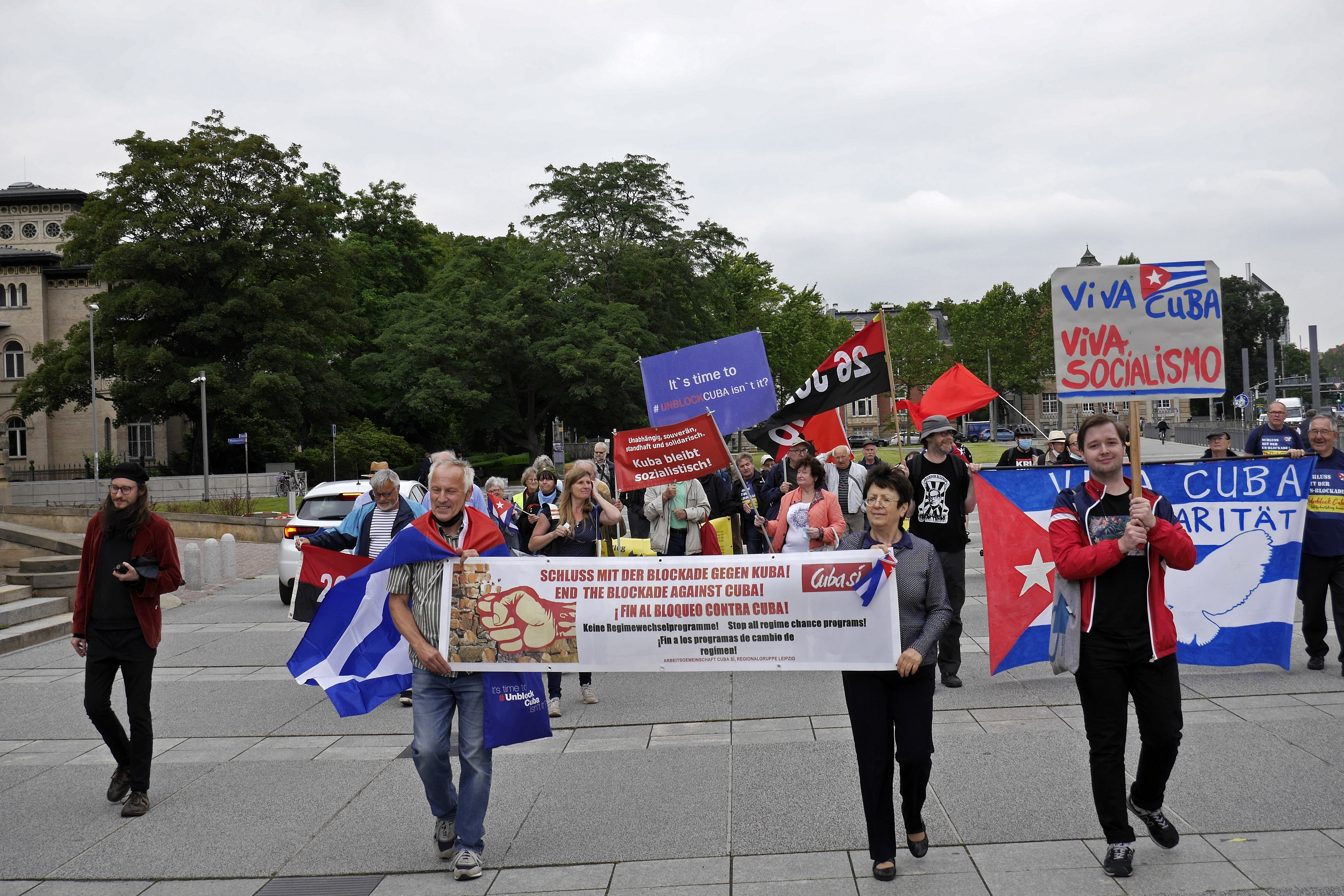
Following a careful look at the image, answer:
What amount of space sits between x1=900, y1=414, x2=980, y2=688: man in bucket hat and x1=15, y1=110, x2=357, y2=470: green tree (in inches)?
1465

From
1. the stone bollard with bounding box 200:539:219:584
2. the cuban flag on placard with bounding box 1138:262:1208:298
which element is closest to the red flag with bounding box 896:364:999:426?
the cuban flag on placard with bounding box 1138:262:1208:298

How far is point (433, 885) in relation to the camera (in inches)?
190

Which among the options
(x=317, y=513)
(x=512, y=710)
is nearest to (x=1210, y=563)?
(x=512, y=710)

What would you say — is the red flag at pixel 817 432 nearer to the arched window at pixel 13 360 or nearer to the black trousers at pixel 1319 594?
the black trousers at pixel 1319 594

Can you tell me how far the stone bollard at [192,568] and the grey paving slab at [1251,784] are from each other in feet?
49.1

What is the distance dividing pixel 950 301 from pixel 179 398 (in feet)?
345

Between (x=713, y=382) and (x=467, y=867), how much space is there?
7695 millimetres

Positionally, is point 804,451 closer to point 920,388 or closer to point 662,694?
point 662,694

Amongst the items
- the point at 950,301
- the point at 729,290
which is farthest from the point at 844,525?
the point at 950,301

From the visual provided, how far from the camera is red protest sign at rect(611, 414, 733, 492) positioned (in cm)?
1066

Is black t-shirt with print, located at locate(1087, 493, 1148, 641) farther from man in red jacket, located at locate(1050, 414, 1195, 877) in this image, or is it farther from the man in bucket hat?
the man in bucket hat

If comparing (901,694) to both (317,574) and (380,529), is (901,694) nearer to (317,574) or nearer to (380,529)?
(380,529)

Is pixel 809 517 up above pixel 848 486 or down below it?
below

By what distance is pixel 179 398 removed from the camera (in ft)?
140
